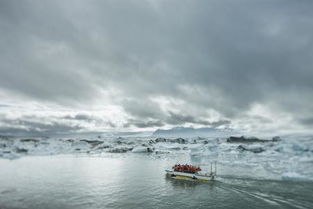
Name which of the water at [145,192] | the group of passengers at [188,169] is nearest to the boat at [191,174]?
the group of passengers at [188,169]

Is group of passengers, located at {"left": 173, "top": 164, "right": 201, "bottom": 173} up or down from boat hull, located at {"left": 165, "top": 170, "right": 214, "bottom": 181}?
up

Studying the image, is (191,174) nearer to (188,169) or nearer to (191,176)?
(191,176)

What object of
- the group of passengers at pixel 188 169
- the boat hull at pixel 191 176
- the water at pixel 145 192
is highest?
the group of passengers at pixel 188 169

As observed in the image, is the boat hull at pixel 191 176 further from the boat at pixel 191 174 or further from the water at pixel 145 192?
the water at pixel 145 192

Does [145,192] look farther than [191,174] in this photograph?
No

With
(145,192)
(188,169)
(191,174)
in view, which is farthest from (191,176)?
(145,192)

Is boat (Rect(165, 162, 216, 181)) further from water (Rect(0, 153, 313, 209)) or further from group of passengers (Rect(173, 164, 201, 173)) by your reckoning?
water (Rect(0, 153, 313, 209))

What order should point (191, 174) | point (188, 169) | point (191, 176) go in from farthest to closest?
point (188, 169) → point (191, 174) → point (191, 176)

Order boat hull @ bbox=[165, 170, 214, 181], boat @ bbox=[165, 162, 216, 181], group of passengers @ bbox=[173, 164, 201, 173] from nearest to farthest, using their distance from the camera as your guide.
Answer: boat hull @ bbox=[165, 170, 214, 181] → boat @ bbox=[165, 162, 216, 181] → group of passengers @ bbox=[173, 164, 201, 173]

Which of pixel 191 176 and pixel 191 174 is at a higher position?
pixel 191 174

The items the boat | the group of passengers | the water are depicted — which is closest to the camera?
the water

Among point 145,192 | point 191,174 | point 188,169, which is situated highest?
point 188,169

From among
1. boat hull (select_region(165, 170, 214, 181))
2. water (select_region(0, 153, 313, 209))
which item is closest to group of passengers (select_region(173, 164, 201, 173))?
boat hull (select_region(165, 170, 214, 181))

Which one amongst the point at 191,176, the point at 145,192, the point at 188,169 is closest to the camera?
the point at 145,192
